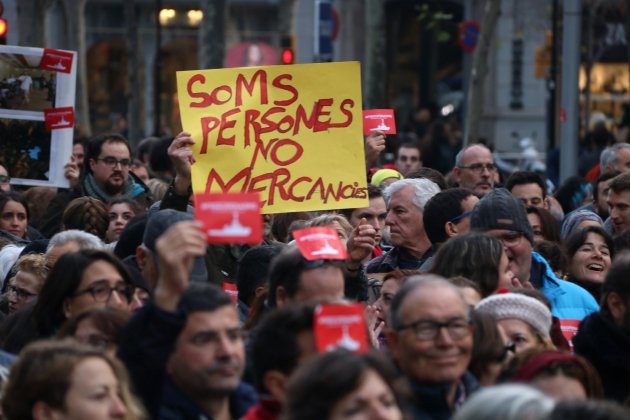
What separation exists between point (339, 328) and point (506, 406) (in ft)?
2.72

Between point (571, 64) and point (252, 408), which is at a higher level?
point (571, 64)

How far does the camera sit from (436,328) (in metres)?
A: 5.77

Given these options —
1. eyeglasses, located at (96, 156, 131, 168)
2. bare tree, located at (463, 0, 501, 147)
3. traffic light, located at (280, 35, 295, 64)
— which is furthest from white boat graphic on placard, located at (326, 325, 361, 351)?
traffic light, located at (280, 35, 295, 64)

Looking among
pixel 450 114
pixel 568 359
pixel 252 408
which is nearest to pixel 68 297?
pixel 252 408

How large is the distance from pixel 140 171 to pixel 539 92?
103 feet

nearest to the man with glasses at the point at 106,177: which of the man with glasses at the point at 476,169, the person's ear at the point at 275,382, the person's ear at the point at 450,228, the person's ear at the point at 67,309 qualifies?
the man with glasses at the point at 476,169

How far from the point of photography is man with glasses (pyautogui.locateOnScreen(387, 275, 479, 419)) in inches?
225

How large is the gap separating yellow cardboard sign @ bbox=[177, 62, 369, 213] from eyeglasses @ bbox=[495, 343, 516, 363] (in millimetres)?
2561

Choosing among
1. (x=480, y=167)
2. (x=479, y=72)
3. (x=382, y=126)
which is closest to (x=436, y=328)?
(x=382, y=126)

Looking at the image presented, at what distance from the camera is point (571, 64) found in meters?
19.8

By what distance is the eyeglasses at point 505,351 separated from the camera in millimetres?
6258

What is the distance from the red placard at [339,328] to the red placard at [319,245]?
1.15 m

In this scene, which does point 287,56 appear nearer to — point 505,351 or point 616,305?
point 616,305

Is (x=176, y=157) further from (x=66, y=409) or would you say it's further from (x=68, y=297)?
(x=66, y=409)
